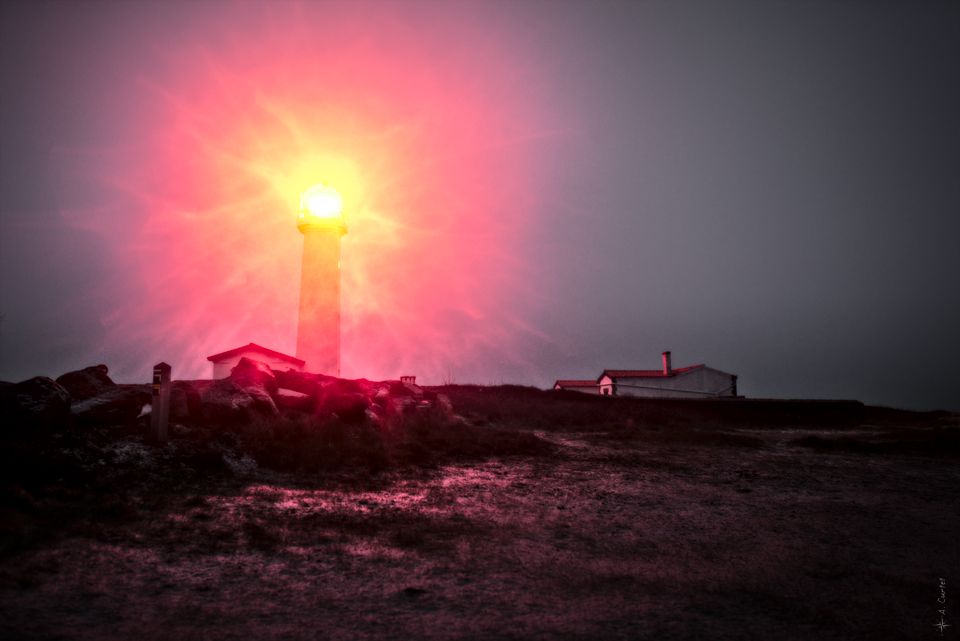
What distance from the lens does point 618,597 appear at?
202 inches

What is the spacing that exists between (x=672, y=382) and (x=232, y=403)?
41.9 m

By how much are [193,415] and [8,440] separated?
3.91 meters

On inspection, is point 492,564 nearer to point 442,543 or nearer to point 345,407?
point 442,543

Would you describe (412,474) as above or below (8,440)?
below

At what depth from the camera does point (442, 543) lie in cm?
664

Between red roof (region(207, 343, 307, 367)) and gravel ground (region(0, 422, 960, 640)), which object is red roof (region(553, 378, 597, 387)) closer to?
red roof (region(207, 343, 307, 367))

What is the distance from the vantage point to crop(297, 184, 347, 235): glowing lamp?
28.2 m

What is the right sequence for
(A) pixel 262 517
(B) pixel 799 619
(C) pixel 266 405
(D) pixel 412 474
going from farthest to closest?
1. (C) pixel 266 405
2. (D) pixel 412 474
3. (A) pixel 262 517
4. (B) pixel 799 619

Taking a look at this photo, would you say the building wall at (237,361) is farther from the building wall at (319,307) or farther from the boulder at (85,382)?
the boulder at (85,382)

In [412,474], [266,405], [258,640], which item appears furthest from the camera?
[266,405]

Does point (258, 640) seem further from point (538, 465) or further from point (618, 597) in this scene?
point (538, 465)

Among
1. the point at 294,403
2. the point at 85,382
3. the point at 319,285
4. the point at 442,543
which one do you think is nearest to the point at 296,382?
the point at 294,403

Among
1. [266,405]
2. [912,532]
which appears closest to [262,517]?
[266,405]

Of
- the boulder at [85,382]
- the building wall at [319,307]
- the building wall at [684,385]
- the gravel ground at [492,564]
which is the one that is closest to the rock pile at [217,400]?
the boulder at [85,382]
